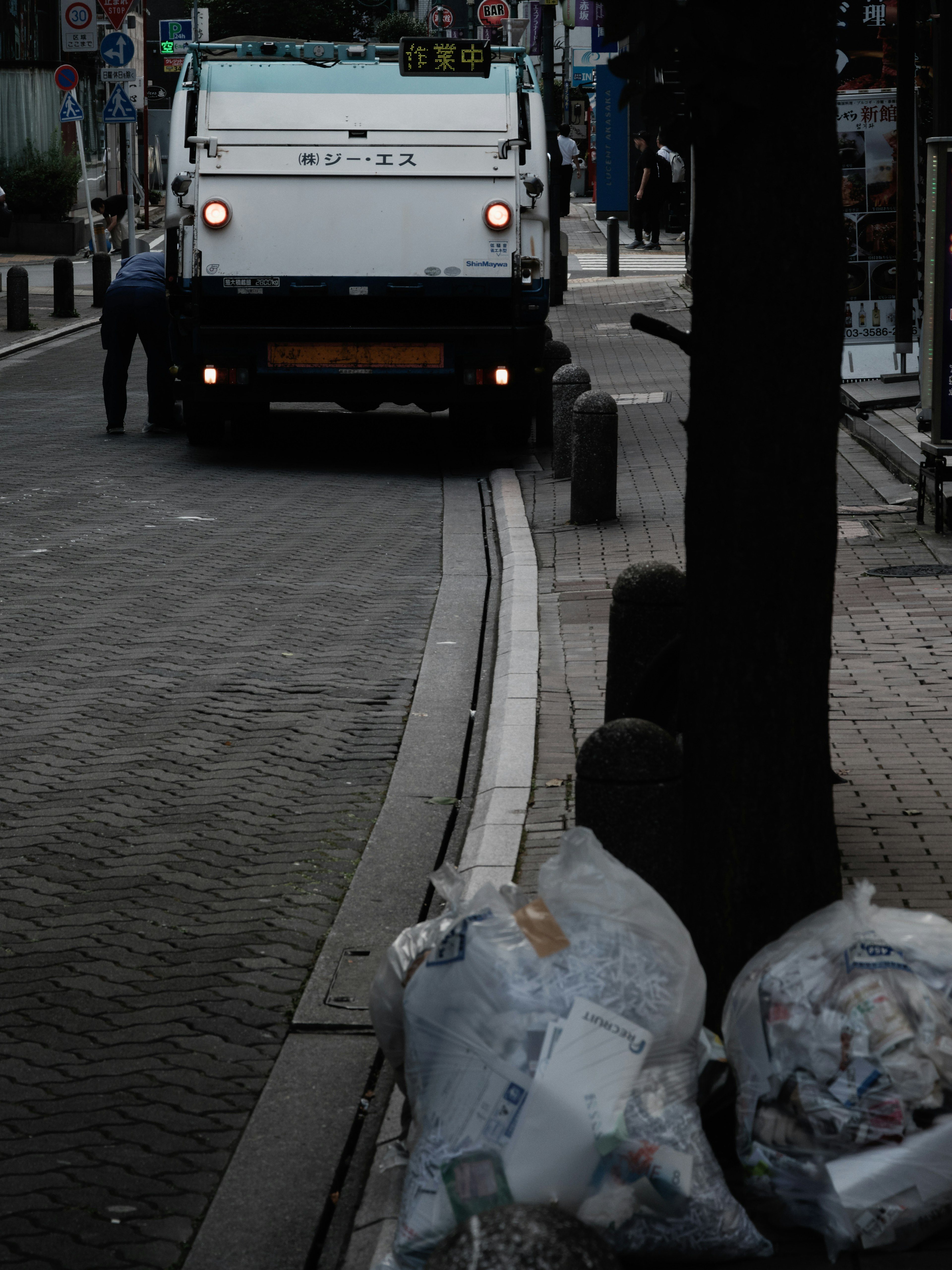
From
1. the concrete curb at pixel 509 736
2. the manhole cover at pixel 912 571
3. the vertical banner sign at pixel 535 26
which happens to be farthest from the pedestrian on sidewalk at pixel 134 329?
the vertical banner sign at pixel 535 26

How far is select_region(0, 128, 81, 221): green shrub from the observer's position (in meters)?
37.8

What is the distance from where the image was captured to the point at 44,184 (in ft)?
124

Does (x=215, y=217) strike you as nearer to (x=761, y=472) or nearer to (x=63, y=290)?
(x=761, y=472)

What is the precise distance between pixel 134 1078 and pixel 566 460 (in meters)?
10.1

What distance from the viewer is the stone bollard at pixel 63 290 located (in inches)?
1060

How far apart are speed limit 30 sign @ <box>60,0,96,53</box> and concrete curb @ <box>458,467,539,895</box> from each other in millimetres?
24333

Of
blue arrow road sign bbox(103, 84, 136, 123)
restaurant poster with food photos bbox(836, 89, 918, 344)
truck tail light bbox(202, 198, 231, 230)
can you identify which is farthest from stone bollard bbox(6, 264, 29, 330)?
restaurant poster with food photos bbox(836, 89, 918, 344)

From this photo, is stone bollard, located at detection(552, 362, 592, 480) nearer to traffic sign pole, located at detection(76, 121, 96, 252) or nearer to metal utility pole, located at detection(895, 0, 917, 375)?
metal utility pole, located at detection(895, 0, 917, 375)

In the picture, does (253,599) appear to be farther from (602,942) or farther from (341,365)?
(602,942)

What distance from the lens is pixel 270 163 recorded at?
47.7ft

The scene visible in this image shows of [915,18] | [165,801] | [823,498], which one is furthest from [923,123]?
[823,498]

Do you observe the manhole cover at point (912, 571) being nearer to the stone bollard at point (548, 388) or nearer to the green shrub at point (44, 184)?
the stone bollard at point (548, 388)

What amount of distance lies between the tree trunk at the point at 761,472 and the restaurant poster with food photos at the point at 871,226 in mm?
13310

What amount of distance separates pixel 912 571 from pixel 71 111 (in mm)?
25006
